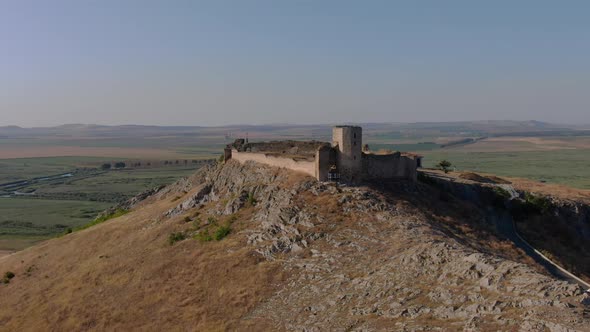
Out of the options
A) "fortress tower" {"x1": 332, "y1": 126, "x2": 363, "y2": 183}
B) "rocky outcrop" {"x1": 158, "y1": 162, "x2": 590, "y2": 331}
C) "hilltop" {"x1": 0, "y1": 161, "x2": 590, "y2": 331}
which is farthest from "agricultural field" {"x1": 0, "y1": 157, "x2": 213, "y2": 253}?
"fortress tower" {"x1": 332, "y1": 126, "x2": 363, "y2": 183}

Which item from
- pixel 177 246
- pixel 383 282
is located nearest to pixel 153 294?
pixel 177 246

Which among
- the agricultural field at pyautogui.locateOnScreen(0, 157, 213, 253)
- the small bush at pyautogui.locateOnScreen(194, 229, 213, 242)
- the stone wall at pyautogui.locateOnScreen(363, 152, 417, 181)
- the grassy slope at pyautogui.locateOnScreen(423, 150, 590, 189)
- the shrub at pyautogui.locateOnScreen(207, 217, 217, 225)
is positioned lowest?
the agricultural field at pyautogui.locateOnScreen(0, 157, 213, 253)

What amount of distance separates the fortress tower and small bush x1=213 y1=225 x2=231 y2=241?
10.3 meters

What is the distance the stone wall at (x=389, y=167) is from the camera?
44.8 meters

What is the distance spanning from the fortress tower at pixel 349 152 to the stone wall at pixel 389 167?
1.50m

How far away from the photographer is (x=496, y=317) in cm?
2209

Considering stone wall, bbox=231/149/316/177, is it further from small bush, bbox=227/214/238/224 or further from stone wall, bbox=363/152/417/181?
small bush, bbox=227/214/238/224

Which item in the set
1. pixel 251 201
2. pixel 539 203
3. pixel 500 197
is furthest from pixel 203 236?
pixel 539 203

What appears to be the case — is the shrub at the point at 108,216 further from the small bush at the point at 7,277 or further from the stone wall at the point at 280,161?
the stone wall at the point at 280,161

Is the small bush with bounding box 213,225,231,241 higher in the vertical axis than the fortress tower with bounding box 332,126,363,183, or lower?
lower

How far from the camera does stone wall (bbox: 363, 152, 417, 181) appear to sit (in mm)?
44844

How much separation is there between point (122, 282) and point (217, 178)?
1830 centimetres

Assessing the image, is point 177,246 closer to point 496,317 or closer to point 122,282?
point 122,282

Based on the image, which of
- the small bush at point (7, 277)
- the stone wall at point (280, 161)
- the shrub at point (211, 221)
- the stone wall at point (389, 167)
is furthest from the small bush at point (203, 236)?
the small bush at point (7, 277)
